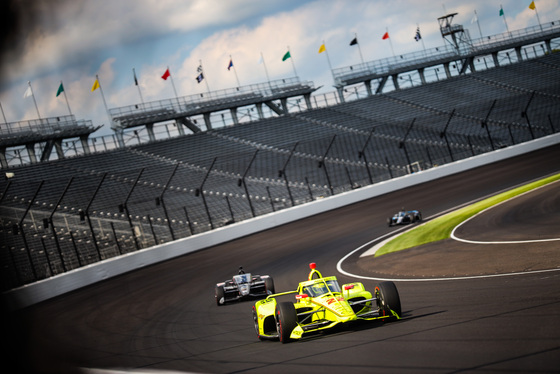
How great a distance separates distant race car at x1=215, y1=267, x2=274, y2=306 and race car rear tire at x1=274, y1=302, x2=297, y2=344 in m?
5.52

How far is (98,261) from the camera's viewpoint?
2725 centimetres

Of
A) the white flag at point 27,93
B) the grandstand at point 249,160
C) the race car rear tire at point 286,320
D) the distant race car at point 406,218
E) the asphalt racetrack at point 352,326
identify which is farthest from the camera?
the grandstand at point 249,160

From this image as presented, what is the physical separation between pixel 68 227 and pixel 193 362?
22.5 m

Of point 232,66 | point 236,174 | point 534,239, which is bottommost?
point 534,239

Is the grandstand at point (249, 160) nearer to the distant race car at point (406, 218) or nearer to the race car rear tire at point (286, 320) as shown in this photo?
the distant race car at point (406, 218)

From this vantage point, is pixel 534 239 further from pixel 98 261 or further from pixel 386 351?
pixel 98 261

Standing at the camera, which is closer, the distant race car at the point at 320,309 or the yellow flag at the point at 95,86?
the yellow flag at the point at 95,86

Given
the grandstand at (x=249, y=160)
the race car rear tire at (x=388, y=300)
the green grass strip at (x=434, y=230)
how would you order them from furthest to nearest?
the grandstand at (x=249, y=160) < the green grass strip at (x=434, y=230) < the race car rear tire at (x=388, y=300)

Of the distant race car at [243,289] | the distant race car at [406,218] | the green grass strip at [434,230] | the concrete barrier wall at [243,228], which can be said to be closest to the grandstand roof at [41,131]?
the concrete barrier wall at [243,228]

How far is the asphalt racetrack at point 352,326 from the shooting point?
5.53 m

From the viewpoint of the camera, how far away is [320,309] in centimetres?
893

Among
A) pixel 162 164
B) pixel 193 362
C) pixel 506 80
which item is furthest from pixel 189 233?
pixel 506 80

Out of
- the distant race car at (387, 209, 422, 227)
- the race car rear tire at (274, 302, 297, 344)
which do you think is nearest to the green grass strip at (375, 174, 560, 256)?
the distant race car at (387, 209, 422, 227)

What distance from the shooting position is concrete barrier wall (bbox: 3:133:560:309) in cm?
2488
